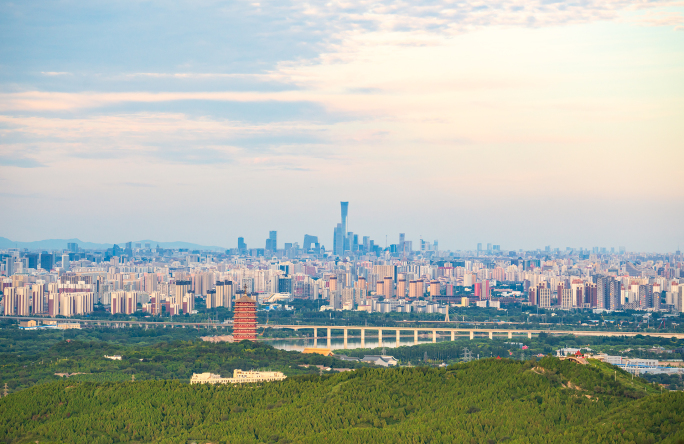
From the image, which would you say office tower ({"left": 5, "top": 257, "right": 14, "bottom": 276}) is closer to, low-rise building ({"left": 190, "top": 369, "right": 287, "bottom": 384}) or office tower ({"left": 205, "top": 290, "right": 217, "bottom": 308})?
office tower ({"left": 205, "top": 290, "right": 217, "bottom": 308})

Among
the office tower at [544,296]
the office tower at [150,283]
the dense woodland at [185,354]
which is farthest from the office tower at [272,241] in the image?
the dense woodland at [185,354]

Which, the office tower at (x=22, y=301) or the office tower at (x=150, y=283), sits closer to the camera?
the office tower at (x=22, y=301)

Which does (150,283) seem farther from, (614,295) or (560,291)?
(614,295)

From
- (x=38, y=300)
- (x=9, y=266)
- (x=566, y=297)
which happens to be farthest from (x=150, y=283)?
(x=566, y=297)

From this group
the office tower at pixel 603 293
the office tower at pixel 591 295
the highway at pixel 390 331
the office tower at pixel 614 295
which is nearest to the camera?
the highway at pixel 390 331

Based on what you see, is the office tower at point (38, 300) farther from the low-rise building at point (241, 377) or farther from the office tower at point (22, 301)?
the low-rise building at point (241, 377)

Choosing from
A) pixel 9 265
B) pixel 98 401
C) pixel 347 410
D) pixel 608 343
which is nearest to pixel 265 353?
pixel 98 401

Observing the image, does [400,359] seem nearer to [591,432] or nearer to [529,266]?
[591,432]
